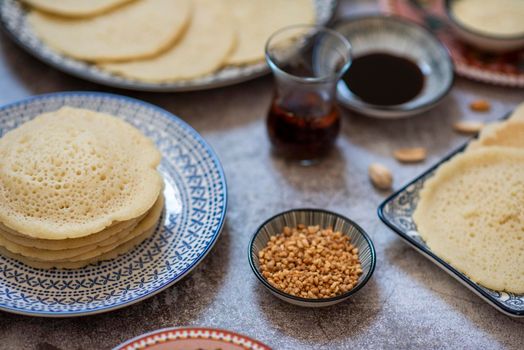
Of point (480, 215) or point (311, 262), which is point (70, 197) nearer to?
point (311, 262)

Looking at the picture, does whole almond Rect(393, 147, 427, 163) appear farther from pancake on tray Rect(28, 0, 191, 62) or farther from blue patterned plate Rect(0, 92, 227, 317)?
pancake on tray Rect(28, 0, 191, 62)

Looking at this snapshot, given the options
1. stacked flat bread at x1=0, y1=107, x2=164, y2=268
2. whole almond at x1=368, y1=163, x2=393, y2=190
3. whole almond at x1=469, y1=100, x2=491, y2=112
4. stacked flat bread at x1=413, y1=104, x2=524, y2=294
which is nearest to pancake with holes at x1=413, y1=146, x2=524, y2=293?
stacked flat bread at x1=413, y1=104, x2=524, y2=294

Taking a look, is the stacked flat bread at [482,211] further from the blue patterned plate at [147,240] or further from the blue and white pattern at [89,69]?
the blue and white pattern at [89,69]

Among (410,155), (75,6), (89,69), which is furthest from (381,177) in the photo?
(75,6)

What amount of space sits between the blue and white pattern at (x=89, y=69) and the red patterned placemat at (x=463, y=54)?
83cm

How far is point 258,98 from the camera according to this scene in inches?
90.9

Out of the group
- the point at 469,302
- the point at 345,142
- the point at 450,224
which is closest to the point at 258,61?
the point at 345,142

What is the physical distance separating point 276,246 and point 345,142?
649mm

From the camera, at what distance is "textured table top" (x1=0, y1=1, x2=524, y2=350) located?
1536mm

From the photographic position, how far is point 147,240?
169 cm

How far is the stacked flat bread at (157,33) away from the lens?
220 centimetres

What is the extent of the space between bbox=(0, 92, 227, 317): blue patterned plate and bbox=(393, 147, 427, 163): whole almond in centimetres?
67

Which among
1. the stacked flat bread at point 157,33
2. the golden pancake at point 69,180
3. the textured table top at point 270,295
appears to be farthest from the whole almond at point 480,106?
the golden pancake at point 69,180

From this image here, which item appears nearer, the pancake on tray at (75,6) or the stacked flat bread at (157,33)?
the stacked flat bread at (157,33)
